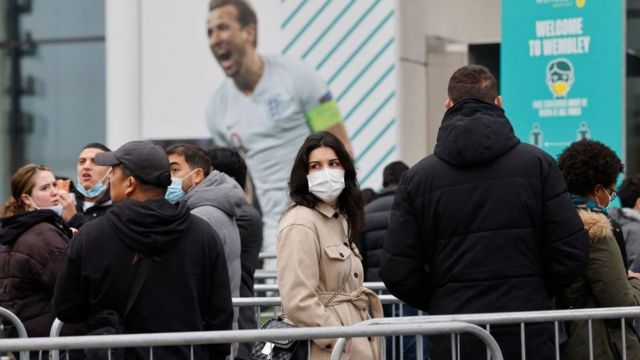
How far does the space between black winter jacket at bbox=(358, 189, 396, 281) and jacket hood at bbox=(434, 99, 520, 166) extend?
3.99 meters

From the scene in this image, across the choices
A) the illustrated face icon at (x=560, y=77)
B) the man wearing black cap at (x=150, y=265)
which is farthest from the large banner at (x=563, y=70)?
the man wearing black cap at (x=150, y=265)

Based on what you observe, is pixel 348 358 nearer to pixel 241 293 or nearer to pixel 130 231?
pixel 130 231

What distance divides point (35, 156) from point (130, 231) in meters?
11.5

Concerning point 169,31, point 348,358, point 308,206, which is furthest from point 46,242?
point 169,31

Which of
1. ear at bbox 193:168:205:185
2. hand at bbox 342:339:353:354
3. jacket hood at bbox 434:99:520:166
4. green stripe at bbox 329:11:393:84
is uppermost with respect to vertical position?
green stripe at bbox 329:11:393:84

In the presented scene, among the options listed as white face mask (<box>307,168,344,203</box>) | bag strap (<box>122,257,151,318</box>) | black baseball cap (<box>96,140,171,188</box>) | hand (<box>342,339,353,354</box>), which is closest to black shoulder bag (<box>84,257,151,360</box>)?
bag strap (<box>122,257,151,318</box>)

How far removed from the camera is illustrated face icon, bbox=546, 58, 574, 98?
32.0ft

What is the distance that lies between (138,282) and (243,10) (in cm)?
943

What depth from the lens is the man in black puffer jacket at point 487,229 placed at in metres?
5.32

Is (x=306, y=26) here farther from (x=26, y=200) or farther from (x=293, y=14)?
(x=26, y=200)

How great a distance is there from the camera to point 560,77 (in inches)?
387

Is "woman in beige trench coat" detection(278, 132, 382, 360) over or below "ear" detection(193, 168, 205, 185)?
below

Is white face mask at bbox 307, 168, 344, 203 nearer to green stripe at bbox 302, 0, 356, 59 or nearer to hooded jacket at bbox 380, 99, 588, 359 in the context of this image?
hooded jacket at bbox 380, 99, 588, 359

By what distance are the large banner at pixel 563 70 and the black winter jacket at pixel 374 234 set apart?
1407 millimetres
